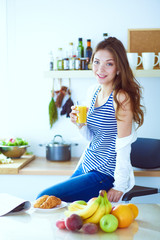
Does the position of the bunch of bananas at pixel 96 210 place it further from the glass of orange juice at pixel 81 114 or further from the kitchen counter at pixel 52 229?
the glass of orange juice at pixel 81 114

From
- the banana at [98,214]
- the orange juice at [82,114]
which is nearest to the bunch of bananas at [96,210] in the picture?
the banana at [98,214]

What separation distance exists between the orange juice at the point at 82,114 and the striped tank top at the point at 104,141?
0.44 feet

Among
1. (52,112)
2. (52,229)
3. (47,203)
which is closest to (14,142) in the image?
(52,112)

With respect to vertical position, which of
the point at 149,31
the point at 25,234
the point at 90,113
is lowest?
the point at 25,234

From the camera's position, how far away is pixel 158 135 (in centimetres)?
372

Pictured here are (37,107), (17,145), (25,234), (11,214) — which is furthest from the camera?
(37,107)

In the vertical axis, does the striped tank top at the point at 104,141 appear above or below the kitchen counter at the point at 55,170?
above

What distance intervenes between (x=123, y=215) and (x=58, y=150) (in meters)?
2.05

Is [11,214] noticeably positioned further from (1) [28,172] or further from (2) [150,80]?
(2) [150,80]

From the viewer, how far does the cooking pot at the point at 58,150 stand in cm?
352

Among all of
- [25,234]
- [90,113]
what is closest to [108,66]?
[90,113]

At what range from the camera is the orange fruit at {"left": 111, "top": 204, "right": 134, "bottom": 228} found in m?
1.51

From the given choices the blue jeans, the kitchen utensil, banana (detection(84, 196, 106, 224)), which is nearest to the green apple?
banana (detection(84, 196, 106, 224))

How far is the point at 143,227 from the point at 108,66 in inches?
45.6
